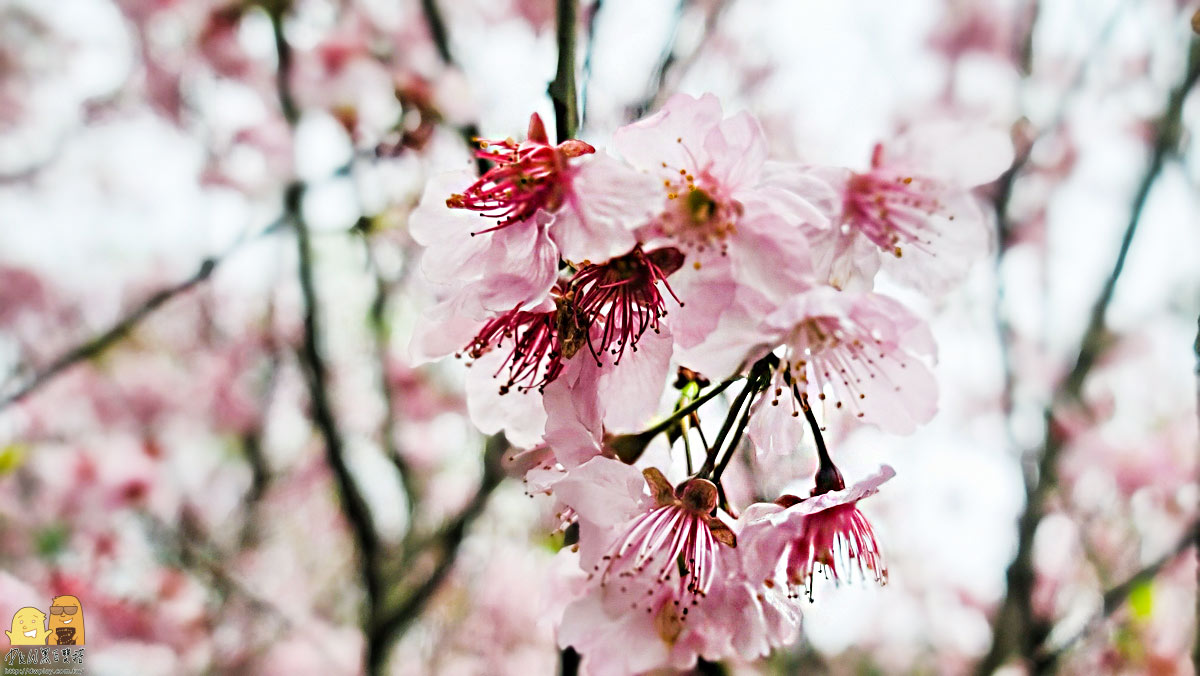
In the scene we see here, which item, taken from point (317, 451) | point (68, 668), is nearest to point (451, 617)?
point (317, 451)

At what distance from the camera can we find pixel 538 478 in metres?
0.78

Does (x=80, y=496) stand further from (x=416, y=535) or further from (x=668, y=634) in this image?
(x=668, y=634)

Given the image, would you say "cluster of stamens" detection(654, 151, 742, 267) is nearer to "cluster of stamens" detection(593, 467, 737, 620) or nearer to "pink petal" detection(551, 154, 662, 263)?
"pink petal" detection(551, 154, 662, 263)

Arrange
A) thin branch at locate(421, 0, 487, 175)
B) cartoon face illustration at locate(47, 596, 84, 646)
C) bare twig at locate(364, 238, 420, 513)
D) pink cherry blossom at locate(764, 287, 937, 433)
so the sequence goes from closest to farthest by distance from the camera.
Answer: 1. pink cherry blossom at locate(764, 287, 937, 433)
2. thin branch at locate(421, 0, 487, 175)
3. cartoon face illustration at locate(47, 596, 84, 646)
4. bare twig at locate(364, 238, 420, 513)

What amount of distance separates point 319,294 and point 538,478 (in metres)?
1.63

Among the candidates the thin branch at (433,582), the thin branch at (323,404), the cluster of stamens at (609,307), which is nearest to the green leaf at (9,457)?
the thin branch at (323,404)

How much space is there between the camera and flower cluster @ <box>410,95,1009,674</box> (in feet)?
2.10

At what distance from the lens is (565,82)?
28.4 inches

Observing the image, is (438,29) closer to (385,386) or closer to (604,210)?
(604,210)

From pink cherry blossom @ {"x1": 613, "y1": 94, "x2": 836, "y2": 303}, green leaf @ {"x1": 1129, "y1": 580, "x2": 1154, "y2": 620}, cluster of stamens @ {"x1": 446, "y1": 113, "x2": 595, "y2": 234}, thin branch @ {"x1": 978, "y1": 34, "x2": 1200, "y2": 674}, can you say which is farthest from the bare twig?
green leaf @ {"x1": 1129, "y1": 580, "x2": 1154, "y2": 620}

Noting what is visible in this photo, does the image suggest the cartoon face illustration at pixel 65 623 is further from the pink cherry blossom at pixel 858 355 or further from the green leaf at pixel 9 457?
the pink cherry blossom at pixel 858 355

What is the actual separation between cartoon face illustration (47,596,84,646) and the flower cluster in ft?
6.53

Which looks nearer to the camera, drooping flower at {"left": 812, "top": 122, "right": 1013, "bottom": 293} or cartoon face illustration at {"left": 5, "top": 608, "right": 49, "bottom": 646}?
drooping flower at {"left": 812, "top": 122, "right": 1013, "bottom": 293}

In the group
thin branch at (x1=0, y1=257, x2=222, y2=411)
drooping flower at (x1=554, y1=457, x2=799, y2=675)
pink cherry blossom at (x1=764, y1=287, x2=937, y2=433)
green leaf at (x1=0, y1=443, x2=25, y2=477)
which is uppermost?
thin branch at (x1=0, y1=257, x2=222, y2=411)
